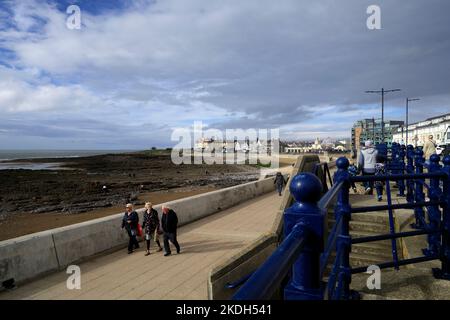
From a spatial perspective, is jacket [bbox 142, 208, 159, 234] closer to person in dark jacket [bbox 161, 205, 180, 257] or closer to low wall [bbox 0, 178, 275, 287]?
person in dark jacket [bbox 161, 205, 180, 257]

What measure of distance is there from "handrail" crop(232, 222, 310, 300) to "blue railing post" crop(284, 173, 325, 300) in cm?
6

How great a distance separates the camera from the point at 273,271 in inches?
50.7

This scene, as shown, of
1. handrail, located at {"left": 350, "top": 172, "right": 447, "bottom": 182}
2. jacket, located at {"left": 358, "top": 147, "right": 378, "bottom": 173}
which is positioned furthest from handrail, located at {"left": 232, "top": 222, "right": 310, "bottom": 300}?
jacket, located at {"left": 358, "top": 147, "right": 378, "bottom": 173}

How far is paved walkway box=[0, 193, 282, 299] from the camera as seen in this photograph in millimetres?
6504

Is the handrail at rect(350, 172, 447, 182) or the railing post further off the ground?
the handrail at rect(350, 172, 447, 182)

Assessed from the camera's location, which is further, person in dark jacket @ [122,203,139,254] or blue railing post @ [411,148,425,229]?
person in dark jacket @ [122,203,139,254]

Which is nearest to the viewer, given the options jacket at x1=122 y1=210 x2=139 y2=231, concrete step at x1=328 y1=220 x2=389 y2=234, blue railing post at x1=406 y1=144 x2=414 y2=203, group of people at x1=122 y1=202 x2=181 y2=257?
concrete step at x1=328 y1=220 x2=389 y2=234

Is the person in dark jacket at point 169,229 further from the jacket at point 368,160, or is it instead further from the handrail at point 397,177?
the handrail at point 397,177

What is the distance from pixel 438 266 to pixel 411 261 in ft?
2.57

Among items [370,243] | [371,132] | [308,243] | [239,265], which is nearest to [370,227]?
[370,243]

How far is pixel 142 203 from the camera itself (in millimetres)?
24812

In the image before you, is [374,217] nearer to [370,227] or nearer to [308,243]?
[370,227]

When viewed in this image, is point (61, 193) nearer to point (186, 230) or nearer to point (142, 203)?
point (142, 203)

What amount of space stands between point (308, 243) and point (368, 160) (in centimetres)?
845
